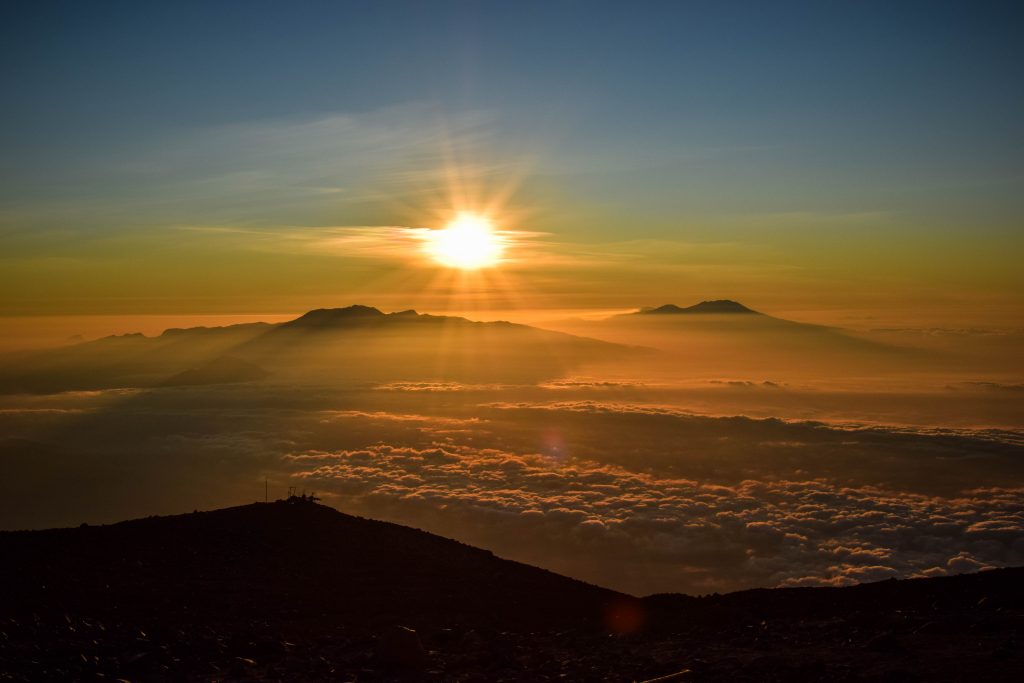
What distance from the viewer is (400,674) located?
970 centimetres

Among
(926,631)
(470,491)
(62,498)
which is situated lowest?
(62,498)

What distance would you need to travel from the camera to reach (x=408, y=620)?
1216cm

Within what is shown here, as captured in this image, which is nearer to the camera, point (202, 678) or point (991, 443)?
point (202, 678)

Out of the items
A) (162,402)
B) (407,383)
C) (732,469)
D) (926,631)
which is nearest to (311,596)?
(926,631)

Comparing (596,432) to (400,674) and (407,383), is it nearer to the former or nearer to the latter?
(400,674)

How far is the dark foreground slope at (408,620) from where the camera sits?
9.27 meters

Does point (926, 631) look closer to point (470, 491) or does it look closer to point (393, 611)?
point (393, 611)

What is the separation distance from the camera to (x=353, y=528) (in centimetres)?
1716

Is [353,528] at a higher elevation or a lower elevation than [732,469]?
higher

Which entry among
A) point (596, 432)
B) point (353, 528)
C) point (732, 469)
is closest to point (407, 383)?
point (596, 432)

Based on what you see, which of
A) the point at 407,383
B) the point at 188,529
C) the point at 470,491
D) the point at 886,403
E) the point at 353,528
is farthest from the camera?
the point at 407,383

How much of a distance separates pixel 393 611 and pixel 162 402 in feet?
534

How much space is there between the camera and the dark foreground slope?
9.27 meters

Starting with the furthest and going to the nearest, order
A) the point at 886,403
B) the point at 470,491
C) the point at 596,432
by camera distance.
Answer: the point at 886,403 → the point at 596,432 → the point at 470,491
